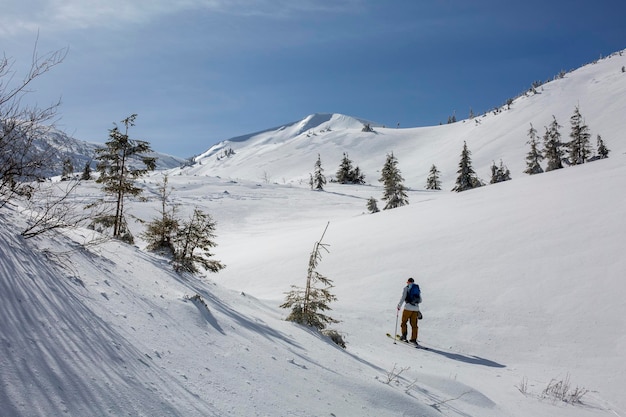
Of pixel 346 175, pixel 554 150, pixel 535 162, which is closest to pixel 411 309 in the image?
pixel 554 150

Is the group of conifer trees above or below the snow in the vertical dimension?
above

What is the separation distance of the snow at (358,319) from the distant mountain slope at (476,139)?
231 ft

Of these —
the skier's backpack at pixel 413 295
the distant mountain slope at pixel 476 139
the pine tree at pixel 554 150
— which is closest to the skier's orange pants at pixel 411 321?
the skier's backpack at pixel 413 295

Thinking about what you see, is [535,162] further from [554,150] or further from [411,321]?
[411,321]

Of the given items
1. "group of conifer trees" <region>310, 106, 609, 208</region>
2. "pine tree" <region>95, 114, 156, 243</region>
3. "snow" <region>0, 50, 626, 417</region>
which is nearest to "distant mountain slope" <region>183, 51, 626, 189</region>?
"group of conifer trees" <region>310, 106, 609, 208</region>

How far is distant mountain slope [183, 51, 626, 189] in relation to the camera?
9294 centimetres

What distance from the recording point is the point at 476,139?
11388 centimetres

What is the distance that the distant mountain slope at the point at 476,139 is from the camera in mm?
92938

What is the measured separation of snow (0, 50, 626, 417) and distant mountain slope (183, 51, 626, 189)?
231 ft

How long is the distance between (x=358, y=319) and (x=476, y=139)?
117 meters

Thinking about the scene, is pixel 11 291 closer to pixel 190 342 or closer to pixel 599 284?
pixel 190 342

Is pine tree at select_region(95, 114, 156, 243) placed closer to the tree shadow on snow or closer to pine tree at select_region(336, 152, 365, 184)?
the tree shadow on snow

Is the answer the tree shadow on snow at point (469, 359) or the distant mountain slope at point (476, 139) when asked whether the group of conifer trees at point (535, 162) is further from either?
the tree shadow on snow at point (469, 359)

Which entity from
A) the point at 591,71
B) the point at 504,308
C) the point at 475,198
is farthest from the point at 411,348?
the point at 591,71
